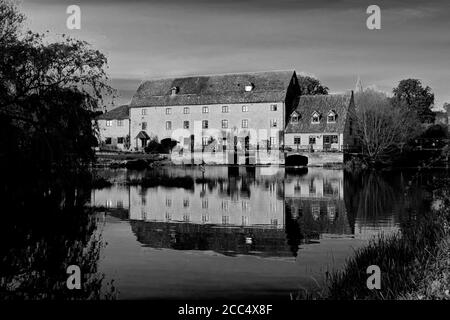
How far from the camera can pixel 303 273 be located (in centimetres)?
1259

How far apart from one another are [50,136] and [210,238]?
5.99 m

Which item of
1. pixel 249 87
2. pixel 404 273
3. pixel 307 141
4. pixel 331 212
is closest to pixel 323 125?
pixel 307 141

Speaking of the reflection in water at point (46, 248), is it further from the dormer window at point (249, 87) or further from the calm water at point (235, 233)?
the dormer window at point (249, 87)

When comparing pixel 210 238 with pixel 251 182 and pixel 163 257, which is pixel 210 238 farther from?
pixel 251 182

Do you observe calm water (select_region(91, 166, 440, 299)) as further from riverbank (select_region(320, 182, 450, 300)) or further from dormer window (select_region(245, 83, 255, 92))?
dormer window (select_region(245, 83, 255, 92))

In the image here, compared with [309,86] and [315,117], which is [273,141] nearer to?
[315,117]

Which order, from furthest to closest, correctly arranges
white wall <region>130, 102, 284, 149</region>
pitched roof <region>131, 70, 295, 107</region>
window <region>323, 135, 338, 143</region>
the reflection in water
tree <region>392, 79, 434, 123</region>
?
tree <region>392, 79, 434, 123</region>, pitched roof <region>131, 70, 295, 107</region>, white wall <region>130, 102, 284, 149</region>, window <region>323, 135, 338, 143</region>, the reflection in water

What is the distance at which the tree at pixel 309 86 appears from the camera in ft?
269

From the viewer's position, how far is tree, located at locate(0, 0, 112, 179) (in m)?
15.3

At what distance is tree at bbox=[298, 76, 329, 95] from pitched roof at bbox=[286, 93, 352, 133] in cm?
→ 1519

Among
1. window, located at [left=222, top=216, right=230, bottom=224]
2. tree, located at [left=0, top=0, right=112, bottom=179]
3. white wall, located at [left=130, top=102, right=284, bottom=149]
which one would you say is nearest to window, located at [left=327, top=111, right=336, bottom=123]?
white wall, located at [left=130, top=102, right=284, bottom=149]

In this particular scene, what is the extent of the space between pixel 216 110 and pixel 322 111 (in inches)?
567

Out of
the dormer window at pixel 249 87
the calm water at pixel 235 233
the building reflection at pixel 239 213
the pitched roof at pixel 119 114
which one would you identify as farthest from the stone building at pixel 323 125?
the calm water at pixel 235 233

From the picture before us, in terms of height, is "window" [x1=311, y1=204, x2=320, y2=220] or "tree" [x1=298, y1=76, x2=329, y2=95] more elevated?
"tree" [x1=298, y1=76, x2=329, y2=95]
